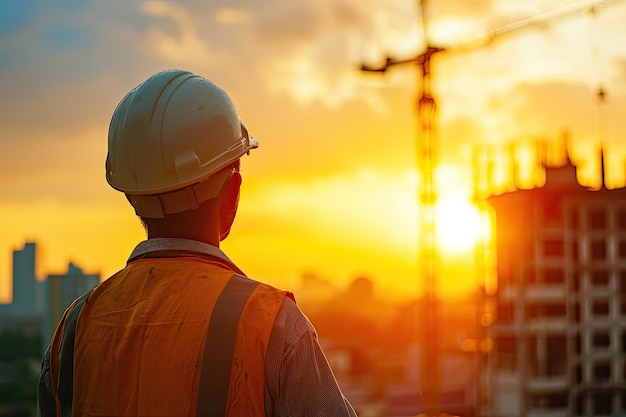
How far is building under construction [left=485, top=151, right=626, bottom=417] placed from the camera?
61875 mm

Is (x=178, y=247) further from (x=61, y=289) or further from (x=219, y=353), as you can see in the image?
(x=61, y=289)

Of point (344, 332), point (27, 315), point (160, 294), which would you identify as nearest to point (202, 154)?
point (160, 294)

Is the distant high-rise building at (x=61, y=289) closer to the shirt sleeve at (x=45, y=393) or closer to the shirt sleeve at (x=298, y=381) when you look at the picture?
the shirt sleeve at (x=45, y=393)

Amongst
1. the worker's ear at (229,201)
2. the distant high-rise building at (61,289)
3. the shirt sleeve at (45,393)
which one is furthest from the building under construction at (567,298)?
the shirt sleeve at (45,393)

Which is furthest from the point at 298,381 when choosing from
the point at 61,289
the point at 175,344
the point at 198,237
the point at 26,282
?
the point at 26,282

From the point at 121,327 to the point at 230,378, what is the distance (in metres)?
0.26

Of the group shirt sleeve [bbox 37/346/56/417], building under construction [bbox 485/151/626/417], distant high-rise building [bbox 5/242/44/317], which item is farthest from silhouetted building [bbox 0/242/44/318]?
shirt sleeve [bbox 37/346/56/417]

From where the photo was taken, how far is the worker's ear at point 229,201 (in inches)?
75.3

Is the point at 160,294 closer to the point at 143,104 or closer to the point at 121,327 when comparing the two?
the point at 121,327

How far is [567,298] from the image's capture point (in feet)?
205

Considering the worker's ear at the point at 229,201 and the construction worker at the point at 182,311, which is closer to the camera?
the construction worker at the point at 182,311

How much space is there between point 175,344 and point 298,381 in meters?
0.24

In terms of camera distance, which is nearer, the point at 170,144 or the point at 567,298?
the point at 170,144

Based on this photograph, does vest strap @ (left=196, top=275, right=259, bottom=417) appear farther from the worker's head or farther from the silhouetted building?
the silhouetted building
